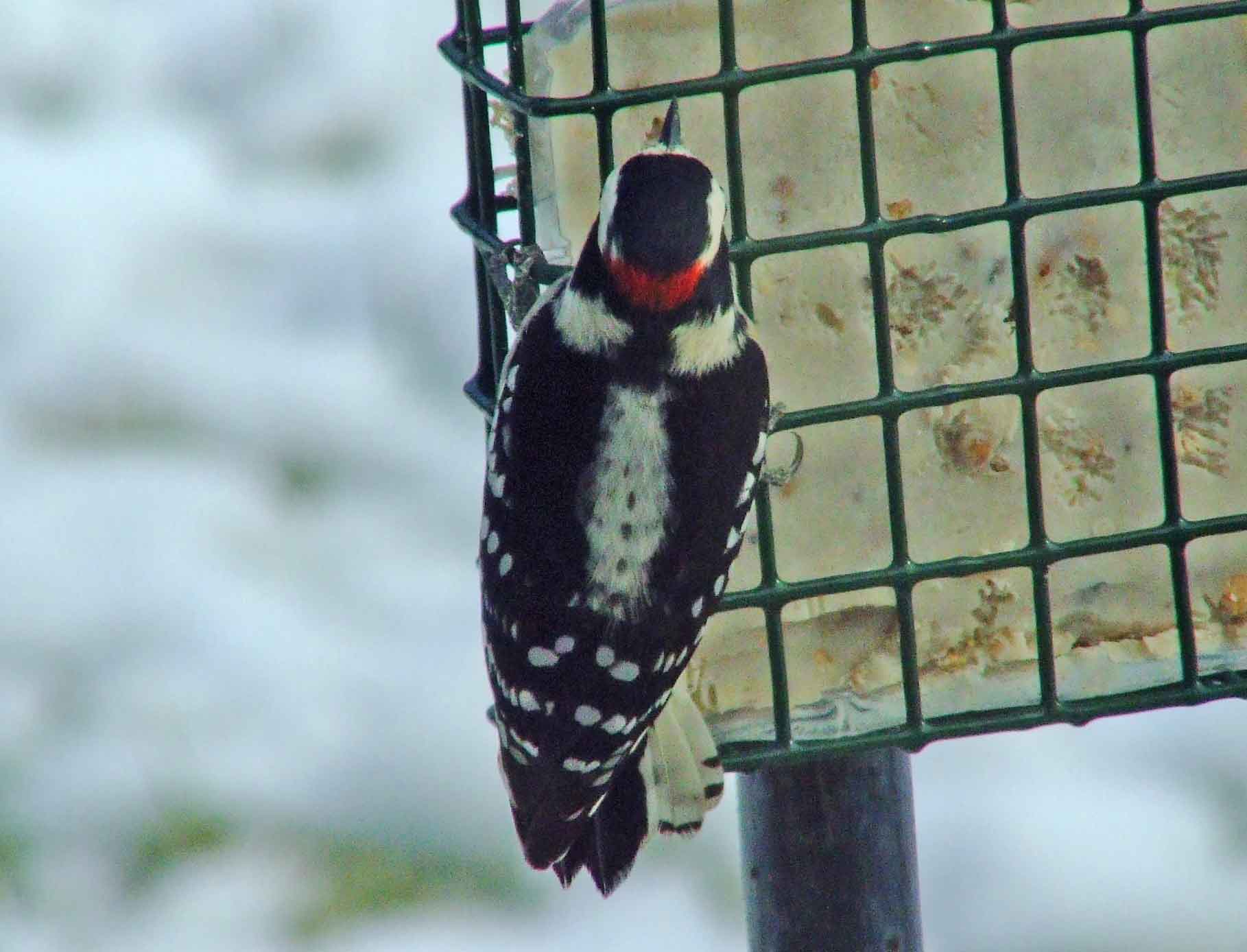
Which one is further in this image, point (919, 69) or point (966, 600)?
point (966, 600)

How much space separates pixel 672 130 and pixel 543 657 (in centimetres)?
54

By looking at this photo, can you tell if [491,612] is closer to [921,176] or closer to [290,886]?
[921,176]

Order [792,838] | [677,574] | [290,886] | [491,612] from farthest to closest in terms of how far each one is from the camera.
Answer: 1. [290,886]
2. [491,612]
3. [677,574]
4. [792,838]

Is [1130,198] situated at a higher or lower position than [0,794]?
higher

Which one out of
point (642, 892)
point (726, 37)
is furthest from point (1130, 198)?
point (642, 892)

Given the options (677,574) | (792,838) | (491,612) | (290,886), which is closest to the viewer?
(792,838)

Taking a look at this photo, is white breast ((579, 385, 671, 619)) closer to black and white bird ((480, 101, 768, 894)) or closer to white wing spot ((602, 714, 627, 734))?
black and white bird ((480, 101, 768, 894))

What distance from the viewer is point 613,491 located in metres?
2.03

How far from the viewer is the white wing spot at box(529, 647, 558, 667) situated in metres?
2.07

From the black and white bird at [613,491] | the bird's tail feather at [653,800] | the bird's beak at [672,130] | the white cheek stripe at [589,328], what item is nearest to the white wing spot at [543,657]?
the black and white bird at [613,491]

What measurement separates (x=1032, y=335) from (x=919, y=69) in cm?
30

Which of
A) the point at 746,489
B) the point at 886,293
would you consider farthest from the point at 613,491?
the point at 886,293

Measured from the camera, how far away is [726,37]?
6.42 feet

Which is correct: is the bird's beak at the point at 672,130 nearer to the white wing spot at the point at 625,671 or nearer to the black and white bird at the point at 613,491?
the black and white bird at the point at 613,491
